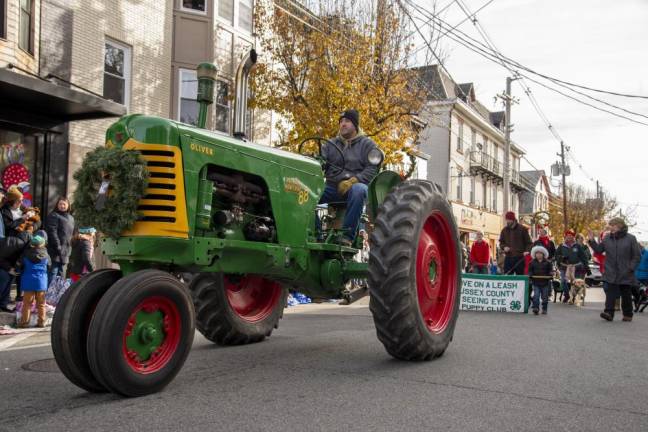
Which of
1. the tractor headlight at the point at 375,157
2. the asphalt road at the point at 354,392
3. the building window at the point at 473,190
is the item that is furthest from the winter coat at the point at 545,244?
the building window at the point at 473,190

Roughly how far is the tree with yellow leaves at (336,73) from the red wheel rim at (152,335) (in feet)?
41.9

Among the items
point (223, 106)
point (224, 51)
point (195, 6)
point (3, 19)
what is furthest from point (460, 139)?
point (3, 19)

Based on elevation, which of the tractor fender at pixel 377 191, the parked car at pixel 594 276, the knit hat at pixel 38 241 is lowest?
the parked car at pixel 594 276

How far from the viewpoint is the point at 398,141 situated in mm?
17703

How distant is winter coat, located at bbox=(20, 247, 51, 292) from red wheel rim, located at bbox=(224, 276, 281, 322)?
3397mm

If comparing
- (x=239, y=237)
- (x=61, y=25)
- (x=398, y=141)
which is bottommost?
(x=239, y=237)

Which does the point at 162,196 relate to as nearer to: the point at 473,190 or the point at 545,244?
the point at 545,244

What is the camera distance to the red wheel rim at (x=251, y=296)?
663 centimetres

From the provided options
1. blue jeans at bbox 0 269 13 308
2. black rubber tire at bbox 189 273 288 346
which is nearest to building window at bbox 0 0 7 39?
blue jeans at bbox 0 269 13 308

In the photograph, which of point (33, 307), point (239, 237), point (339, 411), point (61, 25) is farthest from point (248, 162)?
point (61, 25)

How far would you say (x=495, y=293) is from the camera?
12.9 meters

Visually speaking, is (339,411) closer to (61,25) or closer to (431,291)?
(431,291)

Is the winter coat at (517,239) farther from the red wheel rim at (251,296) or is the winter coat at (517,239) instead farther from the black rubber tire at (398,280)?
the black rubber tire at (398,280)

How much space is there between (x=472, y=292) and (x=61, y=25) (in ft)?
32.1
